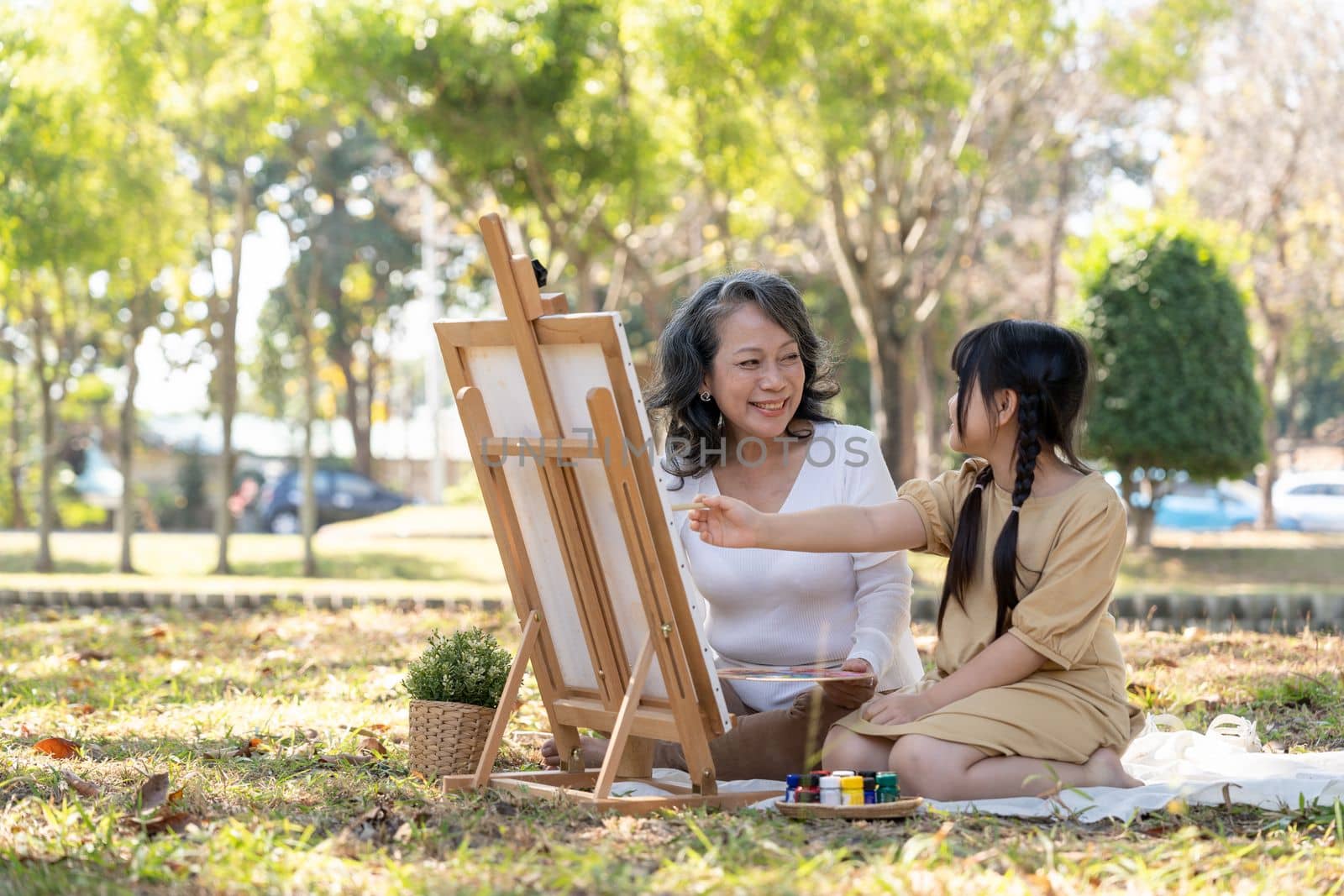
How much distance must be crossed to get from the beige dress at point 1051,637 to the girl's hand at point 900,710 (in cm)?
3

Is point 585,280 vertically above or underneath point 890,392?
above

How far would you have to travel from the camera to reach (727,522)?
3494mm

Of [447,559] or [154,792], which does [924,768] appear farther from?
[447,559]

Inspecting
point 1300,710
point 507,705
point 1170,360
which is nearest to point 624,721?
point 507,705

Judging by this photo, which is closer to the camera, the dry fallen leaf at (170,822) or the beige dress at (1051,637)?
the dry fallen leaf at (170,822)

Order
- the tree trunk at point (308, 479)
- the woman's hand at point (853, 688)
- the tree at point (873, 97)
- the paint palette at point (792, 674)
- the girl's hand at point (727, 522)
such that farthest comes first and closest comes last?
1. the tree trunk at point (308, 479)
2. the tree at point (873, 97)
3. the woman's hand at point (853, 688)
4. the paint palette at point (792, 674)
5. the girl's hand at point (727, 522)

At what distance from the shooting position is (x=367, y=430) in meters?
33.9

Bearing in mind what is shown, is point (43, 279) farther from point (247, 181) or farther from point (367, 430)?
point (367, 430)

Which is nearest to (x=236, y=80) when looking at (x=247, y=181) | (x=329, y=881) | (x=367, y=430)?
(x=247, y=181)

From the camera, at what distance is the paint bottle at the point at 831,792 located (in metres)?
3.38

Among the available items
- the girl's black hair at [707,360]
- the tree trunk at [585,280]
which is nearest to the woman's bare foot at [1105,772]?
the girl's black hair at [707,360]

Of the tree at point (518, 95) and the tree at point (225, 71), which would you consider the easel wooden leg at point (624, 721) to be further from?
the tree at point (225, 71)

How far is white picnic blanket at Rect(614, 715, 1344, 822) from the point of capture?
343 cm

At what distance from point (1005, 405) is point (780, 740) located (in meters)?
1.15
